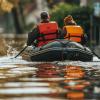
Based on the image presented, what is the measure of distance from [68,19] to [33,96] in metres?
12.4

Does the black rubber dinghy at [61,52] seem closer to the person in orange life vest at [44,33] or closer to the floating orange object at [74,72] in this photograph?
the person in orange life vest at [44,33]

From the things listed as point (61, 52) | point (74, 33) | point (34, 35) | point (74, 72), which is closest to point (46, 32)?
point (34, 35)

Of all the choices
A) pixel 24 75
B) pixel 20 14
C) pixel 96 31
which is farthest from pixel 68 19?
pixel 20 14

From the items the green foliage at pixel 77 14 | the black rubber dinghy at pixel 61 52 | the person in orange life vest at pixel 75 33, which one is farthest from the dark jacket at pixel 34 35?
the green foliage at pixel 77 14

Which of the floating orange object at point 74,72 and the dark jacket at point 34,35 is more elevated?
the dark jacket at point 34,35

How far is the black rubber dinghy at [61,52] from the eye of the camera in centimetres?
2070

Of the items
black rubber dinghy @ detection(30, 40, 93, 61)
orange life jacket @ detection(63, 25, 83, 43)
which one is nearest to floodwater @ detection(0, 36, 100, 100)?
black rubber dinghy @ detection(30, 40, 93, 61)

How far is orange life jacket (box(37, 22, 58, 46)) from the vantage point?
2212 cm

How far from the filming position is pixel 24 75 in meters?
15.3

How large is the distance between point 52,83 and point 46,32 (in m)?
9.00

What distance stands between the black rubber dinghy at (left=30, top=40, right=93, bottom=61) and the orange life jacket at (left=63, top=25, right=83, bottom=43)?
5.29 ft

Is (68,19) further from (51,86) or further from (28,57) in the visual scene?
(51,86)

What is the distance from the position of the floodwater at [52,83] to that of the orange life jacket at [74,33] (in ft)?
13.3

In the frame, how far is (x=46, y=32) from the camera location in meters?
22.1
